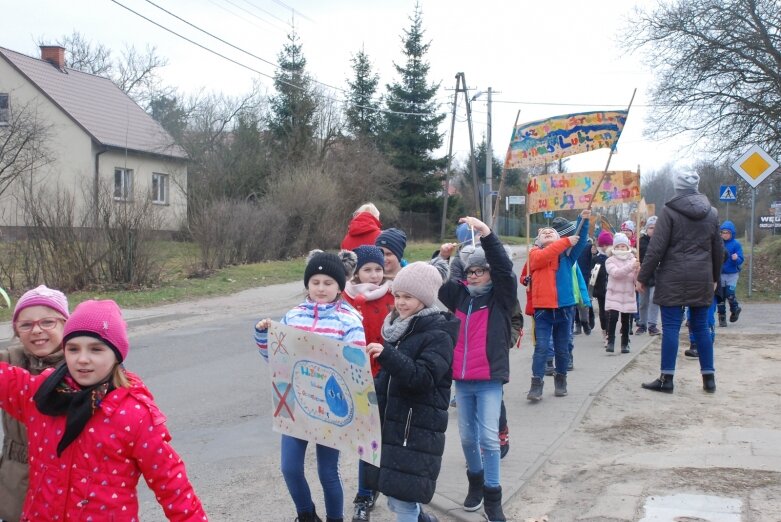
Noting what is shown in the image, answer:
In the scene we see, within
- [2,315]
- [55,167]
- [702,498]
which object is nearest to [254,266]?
[2,315]

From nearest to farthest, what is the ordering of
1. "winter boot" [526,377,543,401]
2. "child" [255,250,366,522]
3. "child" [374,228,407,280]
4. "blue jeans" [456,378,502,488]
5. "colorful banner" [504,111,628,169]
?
"child" [255,250,366,522] → "blue jeans" [456,378,502,488] → "child" [374,228,407,280] → "winter boot" [526,377,543,401] → "colorful banner" [504,111,628,169]

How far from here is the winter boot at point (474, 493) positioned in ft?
16.1

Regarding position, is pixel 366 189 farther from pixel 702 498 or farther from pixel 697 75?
pixel 702 498

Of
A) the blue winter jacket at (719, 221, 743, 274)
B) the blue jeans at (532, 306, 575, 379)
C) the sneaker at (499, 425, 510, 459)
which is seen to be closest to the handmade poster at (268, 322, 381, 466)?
the sneaker at (499, 425, 510, 459)

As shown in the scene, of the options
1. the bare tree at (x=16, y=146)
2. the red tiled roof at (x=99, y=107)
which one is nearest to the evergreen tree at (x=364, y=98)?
the red tiled roof at (x=99, y=107)

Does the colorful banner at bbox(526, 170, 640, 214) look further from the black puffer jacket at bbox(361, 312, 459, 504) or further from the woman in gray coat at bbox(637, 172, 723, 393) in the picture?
the black puffer jacket at bbox(361, 312, 459, 504)

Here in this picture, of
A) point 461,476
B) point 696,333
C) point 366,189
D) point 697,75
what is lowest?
point 461,476

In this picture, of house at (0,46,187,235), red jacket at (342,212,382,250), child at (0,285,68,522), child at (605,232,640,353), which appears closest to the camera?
child at (0,285,68,522)

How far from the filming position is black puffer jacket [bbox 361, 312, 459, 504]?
394 cm

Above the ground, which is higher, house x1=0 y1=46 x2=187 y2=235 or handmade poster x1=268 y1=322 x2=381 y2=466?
house x1=0 y1=46 x2=187 y2=235

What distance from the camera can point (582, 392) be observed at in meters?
8.05

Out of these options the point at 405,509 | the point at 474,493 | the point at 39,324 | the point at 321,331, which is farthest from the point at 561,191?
the point at 39,324

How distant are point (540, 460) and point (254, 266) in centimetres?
1932

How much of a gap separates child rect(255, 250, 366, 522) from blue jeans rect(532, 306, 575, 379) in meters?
3.86
